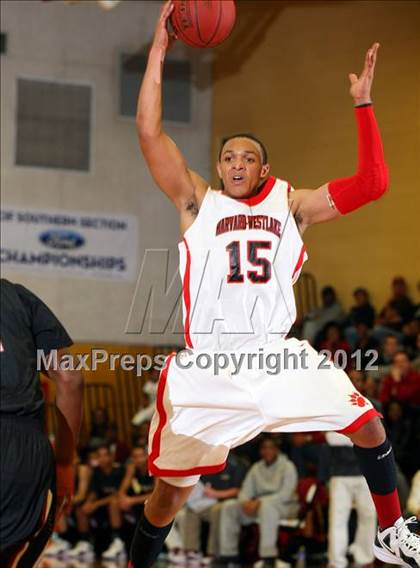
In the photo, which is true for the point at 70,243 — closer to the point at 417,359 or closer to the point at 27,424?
the point at 417,359

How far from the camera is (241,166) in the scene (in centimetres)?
639

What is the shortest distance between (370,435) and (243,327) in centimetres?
95

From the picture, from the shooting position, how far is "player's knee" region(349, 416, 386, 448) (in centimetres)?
591

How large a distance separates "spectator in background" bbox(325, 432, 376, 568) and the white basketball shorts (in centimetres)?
547

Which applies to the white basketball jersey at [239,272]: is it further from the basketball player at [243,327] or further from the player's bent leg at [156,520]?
the player's bent leg at [156,520]

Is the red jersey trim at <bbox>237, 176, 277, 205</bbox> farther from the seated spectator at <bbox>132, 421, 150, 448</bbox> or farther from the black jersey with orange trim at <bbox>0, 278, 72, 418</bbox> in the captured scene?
the seated spectator at <bbox>132, 421, 150, 448</bbox>

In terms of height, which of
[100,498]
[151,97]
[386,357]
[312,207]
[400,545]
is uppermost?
[151,97]

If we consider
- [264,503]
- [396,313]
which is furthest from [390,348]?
[264,503]

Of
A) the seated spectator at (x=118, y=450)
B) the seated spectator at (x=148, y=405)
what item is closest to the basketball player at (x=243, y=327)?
the seated spectator at (x=118, y=450)

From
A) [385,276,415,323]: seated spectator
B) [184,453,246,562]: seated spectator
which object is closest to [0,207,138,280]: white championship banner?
[385,276,415,323]: seated spectator

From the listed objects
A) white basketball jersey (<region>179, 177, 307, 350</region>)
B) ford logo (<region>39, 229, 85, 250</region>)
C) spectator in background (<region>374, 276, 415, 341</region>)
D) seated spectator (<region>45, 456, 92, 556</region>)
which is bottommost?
seated spectator (<region>45, 456, 92, 556</region>)

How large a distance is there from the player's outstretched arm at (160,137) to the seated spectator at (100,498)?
8469 mm

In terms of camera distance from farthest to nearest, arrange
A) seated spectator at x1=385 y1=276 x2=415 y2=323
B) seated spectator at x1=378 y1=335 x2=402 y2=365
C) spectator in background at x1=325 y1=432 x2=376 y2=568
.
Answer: seated spectator at x1=385 y1=276 x2=415 y2=323
seated spectator at x1=378 y1=335 x2=402 y2=365
spectator in background at x1=325 y1=432 x2=376 y2=568

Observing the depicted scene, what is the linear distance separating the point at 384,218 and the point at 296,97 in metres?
2.96
